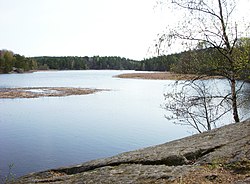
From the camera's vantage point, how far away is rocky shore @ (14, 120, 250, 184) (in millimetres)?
4647

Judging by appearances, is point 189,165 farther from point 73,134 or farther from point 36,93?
point 36,93

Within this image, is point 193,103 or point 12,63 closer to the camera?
point 193,103

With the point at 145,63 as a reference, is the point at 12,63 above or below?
below

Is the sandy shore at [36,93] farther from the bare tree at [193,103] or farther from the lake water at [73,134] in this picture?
the bare tree at [193,103]

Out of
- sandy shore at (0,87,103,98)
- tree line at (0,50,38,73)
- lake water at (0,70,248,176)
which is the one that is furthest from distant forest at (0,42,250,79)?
sandy shore at (0,87,103,98)

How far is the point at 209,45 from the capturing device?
944cm

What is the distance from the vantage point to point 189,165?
17.2 feet

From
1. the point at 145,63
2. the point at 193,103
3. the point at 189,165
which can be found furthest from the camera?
the point at 145,63

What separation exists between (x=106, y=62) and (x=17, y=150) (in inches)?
6888

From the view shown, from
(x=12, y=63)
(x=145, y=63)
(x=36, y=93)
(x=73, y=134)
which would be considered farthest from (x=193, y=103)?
(x=145, y=63)

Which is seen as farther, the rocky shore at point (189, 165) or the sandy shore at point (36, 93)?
the sandy shore at point (36, 93)

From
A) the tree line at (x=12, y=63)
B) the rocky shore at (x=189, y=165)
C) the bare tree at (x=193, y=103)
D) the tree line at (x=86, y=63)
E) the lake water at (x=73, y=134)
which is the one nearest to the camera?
the rocky shore at (x=189, y=165)

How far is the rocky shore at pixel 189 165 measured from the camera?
4.65 m

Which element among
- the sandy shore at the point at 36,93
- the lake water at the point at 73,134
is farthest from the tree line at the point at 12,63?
the lake water at the point at 73,134
